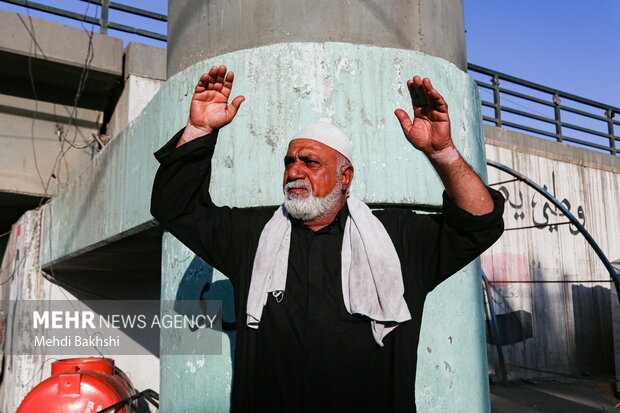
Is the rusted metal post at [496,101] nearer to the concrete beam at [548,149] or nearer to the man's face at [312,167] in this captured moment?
the concrete beam at [548,149]

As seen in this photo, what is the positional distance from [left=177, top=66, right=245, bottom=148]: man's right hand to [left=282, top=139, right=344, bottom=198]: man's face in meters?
0.33

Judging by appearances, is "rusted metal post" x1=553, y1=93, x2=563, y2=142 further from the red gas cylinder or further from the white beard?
the white beard

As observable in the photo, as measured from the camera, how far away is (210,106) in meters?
2.38

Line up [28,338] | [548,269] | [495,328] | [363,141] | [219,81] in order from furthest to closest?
[548,269], [495,328], [28,338], [363,141], [219,81]

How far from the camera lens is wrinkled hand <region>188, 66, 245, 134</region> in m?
2.35

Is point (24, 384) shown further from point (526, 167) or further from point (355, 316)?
point (526, 167)

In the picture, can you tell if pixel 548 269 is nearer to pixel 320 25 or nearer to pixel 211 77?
pixel 320 25

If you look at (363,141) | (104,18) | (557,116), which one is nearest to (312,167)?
(363,141)

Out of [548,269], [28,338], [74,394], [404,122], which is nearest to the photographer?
[404,122]

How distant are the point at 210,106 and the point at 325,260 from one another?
789mm

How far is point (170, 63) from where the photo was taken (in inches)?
160

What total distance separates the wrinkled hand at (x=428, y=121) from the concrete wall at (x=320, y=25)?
1.36 metres

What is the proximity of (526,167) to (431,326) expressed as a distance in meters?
7.94

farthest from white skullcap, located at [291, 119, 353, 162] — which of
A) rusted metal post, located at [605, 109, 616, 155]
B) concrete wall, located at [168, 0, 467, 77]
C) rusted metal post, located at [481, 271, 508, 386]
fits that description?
rusted metal post, located at [605, 109, 616, 155]
